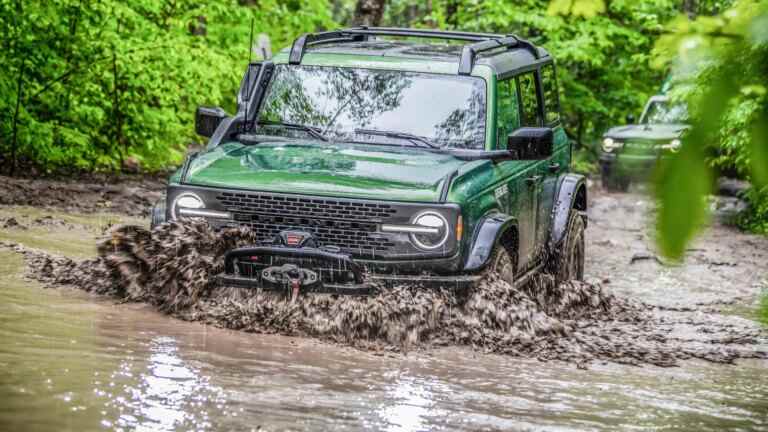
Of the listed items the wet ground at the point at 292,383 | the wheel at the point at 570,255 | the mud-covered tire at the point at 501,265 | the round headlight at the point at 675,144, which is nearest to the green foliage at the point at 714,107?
the round headlight at the point at 675,144

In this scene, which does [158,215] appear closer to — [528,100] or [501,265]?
[501,265]

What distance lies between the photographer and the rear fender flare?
8.11m

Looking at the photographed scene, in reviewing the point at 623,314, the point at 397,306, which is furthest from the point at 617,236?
the point at 397,306

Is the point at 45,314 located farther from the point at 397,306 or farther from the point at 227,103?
the point at 227,103

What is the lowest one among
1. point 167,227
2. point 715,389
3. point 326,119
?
point 715,389

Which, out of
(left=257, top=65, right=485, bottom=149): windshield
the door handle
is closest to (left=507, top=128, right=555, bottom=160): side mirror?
(left=257, top=65, right=485, bottom=149): windshield

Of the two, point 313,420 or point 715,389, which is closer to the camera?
point 313,420

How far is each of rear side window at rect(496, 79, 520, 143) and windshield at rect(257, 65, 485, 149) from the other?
15cm

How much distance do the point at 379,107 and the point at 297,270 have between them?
1.56m

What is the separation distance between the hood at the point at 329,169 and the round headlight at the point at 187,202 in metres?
Answer: 0.08

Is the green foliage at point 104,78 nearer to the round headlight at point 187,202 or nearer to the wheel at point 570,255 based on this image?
the wheel at point 570,255

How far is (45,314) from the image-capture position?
19.9ft

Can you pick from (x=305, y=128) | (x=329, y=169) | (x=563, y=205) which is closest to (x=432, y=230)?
(x=329, y=169)

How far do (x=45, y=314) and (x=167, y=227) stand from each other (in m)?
0.81
